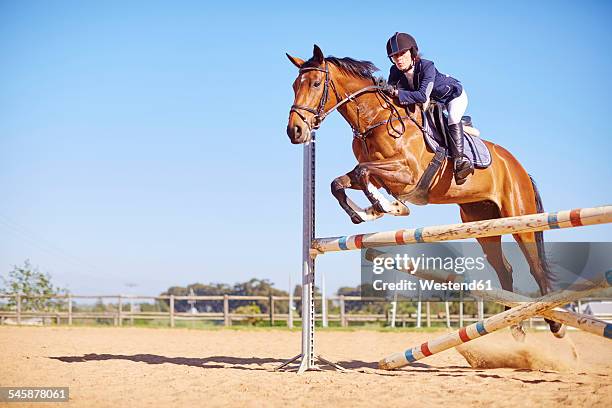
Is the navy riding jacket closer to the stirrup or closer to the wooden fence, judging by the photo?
the stirrup

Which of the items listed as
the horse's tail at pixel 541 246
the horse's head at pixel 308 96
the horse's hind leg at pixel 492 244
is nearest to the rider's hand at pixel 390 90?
the horse's head at pixel 308 96

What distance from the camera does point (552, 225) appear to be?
4004 mm

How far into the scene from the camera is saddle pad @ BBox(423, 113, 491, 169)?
18.1 feet

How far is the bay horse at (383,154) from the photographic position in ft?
16.6

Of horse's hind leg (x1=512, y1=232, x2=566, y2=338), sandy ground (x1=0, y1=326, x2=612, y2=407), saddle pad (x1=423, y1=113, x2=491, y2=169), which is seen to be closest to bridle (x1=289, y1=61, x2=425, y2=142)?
saddle pad (x1=423, y1=113, x2=491, y2=169)

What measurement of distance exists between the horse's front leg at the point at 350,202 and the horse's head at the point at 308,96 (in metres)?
0.44

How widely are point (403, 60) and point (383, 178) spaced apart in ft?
3.40

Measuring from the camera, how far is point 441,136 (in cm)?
563

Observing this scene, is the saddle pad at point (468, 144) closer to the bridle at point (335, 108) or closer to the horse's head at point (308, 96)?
the bridle at point (335, 108)

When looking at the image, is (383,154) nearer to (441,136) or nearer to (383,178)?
(383,178)

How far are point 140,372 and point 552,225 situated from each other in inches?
132

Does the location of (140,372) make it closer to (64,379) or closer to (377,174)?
(64,379)

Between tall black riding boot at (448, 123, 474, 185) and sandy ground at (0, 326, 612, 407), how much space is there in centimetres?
164

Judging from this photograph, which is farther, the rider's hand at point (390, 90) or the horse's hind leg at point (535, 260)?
the horse's hind leg at point (535, 260)
